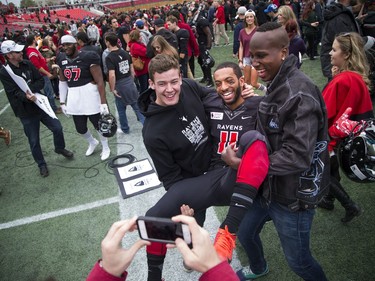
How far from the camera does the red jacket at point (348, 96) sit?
283 cm

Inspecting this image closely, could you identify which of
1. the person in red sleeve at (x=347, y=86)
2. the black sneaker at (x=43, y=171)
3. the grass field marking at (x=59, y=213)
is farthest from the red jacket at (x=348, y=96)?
the black sneaker at (x=43, y=171)

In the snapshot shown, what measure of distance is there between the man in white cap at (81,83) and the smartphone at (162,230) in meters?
4.24

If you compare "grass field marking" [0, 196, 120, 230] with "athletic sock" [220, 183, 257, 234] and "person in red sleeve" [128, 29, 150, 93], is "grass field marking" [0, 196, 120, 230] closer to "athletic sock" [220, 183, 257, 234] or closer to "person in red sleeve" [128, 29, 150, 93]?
"athletic sock" [220, 183, 257, 234]

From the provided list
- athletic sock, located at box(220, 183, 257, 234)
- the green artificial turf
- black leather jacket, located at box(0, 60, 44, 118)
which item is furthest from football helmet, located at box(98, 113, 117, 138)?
athletic sock, located at box(220, 183, 257, 234)

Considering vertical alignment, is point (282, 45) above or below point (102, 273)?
above

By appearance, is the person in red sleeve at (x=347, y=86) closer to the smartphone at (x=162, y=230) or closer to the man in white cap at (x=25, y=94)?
the smartphone at (x=162, y=230)

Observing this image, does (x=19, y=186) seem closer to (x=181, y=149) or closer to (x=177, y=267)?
(x=177, y=267)

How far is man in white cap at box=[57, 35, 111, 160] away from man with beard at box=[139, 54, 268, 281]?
299 cm

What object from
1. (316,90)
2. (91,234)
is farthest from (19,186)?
(316,90)

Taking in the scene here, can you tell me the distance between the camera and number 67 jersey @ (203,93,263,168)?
2.42 metres

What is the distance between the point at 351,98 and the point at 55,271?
11.9 ft

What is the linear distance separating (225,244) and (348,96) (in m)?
2.12

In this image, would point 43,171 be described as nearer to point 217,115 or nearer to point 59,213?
point 59,213

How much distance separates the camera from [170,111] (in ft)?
7.77
